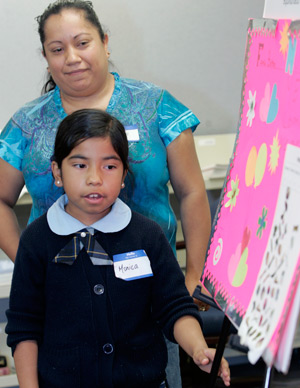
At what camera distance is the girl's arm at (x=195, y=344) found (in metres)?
1.19

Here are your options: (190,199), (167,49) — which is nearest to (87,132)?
(190,199)

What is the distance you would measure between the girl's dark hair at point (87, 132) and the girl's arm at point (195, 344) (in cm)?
41

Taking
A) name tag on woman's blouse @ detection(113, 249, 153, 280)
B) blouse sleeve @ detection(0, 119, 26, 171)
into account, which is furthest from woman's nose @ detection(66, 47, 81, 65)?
name tag on woman's blouse @ detection(113, 249, 153, 280)

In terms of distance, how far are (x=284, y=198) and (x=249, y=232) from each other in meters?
0.17

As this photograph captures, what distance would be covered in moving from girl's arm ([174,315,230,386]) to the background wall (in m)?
1.92

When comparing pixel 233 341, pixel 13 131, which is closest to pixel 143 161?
pixel 13 131

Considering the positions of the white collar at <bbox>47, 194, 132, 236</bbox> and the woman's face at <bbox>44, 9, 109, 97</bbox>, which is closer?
the white collar at <bbox>47, 194, 132, 236</bbox>

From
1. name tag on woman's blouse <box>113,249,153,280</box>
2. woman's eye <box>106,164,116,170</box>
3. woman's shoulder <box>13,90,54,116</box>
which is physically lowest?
name tag on woman's blouse <box>113,249,153,280</box>

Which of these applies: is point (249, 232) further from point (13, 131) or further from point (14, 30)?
point (14, 30)

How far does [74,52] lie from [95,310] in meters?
0.73

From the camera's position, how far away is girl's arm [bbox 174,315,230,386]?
1186mm

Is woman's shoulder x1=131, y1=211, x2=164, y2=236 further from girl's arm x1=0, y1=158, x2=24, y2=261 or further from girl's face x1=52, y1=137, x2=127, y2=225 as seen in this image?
girl's arm x1=0, y1=158, x2=24, y2=261

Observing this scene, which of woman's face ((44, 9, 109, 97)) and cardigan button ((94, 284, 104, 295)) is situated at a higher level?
woman's face ((44, 9, 109, 97))

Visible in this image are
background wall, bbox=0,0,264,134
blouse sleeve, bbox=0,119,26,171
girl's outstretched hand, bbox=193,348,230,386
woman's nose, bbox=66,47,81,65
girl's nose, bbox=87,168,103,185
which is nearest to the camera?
girl's outstretched hand, bbox=193,348,230,386
